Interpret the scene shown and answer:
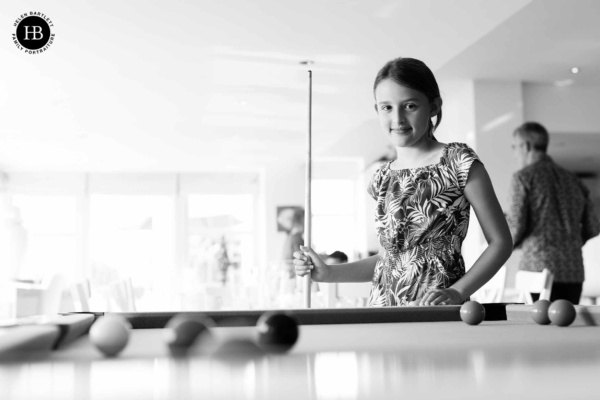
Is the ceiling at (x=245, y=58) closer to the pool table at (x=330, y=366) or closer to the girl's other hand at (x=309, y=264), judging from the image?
the girl's other hand at (x=309, y=264)

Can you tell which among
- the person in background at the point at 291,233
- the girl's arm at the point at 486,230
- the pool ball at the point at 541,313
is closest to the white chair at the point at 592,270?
the person in background at the point at 291,233

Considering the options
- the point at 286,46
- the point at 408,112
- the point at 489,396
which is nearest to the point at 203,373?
the point at 489,396

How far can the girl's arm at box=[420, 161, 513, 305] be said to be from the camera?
1.73 meters

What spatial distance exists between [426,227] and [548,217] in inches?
87.7

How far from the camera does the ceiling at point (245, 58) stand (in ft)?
13.7

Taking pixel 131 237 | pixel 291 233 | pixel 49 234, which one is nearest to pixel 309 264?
pixel 291 233

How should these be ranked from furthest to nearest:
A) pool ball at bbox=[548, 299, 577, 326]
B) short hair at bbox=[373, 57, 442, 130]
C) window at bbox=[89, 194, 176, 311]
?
window at bbox=[89, 194, 176, 311] < short hair at bbox=[373, 57, 442, 130] < pool ball at bbox=[548, 299, 577, 326]

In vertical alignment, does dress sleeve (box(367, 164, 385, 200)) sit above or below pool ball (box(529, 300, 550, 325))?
above

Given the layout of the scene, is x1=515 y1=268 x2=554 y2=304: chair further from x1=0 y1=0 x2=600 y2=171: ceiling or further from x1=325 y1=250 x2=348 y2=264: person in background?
x1=0 y1=0 x2=600 y2=171: ceiling

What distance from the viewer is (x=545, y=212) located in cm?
372

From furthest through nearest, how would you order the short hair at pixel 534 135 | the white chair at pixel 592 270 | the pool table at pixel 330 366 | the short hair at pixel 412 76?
the white chair at pixel 592 270, the short hair at pixel 534 135, the short hair at pixel 412 76, the pool table at pixel 330 366

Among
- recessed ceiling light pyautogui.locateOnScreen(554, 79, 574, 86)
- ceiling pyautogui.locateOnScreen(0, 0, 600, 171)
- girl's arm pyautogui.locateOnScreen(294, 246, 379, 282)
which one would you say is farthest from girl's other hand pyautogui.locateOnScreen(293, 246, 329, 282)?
recessed ceiling light pyautogui.locateOnScreen(554, 79, 574, 86)

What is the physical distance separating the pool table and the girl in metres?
0.43

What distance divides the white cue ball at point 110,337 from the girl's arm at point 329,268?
997 mm
